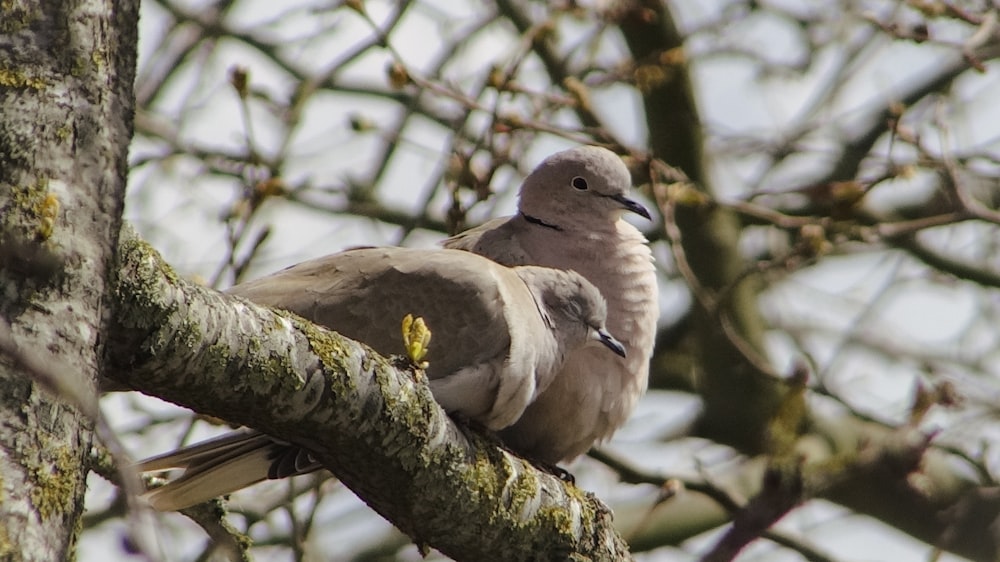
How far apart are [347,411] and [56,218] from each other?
77 cm

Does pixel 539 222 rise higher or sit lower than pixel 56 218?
lower

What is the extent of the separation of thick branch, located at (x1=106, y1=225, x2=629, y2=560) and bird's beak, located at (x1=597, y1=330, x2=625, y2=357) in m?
0.95

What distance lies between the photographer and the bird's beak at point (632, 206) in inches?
182

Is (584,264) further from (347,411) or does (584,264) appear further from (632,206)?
(347,411)

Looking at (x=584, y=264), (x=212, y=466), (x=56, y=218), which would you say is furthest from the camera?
(x=584, y=264)

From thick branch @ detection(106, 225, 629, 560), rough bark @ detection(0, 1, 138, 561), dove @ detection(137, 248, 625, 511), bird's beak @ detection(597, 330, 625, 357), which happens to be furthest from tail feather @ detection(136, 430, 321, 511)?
rough bark @ detection(0, 1, 138, 561)

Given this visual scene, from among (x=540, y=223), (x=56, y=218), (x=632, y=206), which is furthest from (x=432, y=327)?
(x=56, y=218)

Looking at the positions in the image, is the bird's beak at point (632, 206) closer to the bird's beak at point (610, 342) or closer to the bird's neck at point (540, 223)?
the bird's neck at point (540, 223)

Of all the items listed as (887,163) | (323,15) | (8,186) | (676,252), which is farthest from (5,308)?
(323,15)

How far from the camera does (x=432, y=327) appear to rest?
11.8 feet

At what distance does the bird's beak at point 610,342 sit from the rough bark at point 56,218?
7.37 ft

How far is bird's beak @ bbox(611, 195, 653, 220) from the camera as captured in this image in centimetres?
462

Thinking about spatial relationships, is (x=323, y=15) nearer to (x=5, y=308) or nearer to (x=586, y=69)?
(x=586, y=69)

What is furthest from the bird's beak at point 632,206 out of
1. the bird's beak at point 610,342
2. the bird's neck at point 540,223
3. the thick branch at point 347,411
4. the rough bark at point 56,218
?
the rough bark at point 56,218
